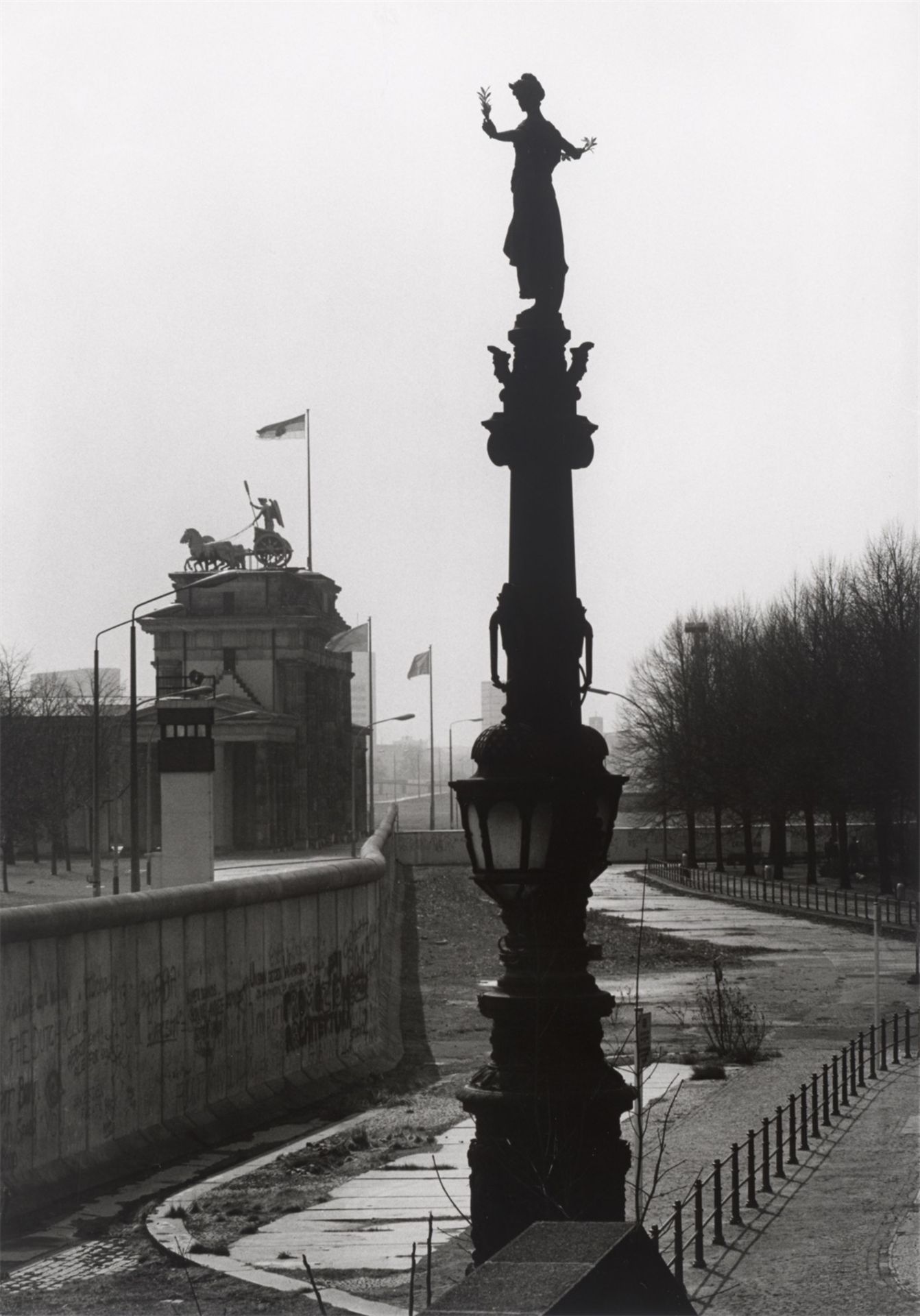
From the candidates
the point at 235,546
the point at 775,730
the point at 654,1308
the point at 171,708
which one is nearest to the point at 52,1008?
the point at 654,1308

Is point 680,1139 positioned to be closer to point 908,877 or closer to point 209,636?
point 908,877

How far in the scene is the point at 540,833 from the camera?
25.7 ft

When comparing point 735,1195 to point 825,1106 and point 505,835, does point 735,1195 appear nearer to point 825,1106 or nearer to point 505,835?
point 825,1106

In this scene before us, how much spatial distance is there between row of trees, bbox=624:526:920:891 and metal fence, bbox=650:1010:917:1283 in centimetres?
1680

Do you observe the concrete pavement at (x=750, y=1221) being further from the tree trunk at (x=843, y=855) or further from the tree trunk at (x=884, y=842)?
the tree trunk at (x=843, y=855)

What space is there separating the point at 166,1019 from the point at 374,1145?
2.52 metres

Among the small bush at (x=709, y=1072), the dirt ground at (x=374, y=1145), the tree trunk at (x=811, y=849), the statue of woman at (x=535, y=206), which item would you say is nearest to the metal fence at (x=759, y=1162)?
the small bush at (x=709, y=1072)

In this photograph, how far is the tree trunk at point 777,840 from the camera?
252 feet

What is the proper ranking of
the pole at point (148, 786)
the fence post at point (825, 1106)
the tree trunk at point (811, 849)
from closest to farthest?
the fence post at point (825, 1106) < the tree trunk at point (811, 849) < the pole at point (148, 786)

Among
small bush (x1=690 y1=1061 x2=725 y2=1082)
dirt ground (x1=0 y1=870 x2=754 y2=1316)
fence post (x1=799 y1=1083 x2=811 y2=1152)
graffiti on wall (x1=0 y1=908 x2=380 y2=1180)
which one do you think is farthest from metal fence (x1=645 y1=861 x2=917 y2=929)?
fence post (x1=799 y1=1083 x2=811 y2=1152)

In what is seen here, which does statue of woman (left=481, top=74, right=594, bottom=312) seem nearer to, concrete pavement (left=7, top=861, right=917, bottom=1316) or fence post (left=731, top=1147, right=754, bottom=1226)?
concrete pavement (left=7, top=861, right=917, bottom=1316)

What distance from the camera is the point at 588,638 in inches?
322

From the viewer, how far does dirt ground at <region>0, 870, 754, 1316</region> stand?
12.6 metres

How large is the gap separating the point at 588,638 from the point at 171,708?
26.6m
